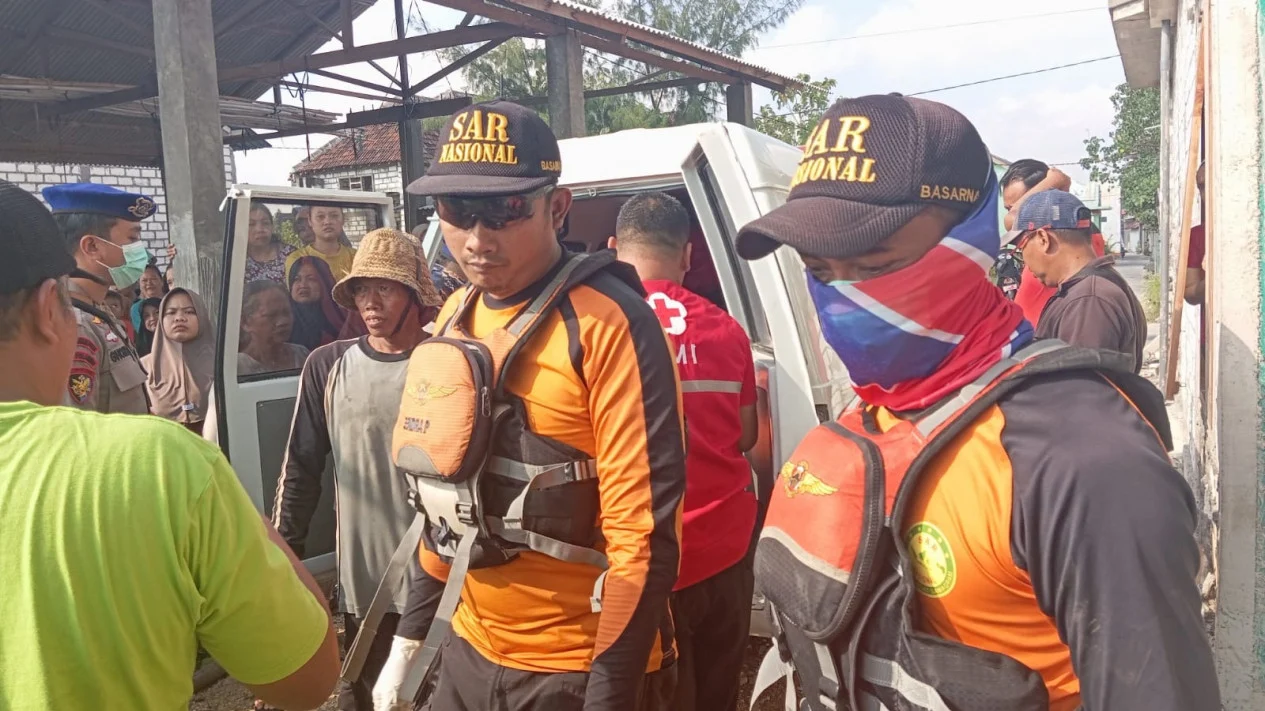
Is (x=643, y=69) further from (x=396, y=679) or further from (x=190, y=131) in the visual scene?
(x=396, y=679)

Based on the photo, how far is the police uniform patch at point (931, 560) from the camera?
45.1 inches

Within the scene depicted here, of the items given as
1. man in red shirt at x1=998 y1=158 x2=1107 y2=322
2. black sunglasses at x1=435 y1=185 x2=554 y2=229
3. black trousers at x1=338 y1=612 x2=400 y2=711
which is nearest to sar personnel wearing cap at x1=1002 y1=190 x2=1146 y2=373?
man in red shirt at x1=998 y1=158 x2=1107 y2=322

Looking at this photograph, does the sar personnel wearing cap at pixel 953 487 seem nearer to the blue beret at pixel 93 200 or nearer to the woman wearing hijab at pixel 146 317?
the blue beret at pixel 93 200

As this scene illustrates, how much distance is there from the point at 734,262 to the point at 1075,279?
154 centimetres

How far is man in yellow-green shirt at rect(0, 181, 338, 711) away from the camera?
1.17 m

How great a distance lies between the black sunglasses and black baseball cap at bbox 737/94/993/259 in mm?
824

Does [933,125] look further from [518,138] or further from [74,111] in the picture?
[74,111]

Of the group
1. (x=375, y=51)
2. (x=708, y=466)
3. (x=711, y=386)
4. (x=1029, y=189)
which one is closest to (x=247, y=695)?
(x=708, y=466)

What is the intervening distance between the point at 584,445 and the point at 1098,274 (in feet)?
9.26

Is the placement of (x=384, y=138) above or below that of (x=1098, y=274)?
above

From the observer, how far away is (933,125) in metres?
1.27

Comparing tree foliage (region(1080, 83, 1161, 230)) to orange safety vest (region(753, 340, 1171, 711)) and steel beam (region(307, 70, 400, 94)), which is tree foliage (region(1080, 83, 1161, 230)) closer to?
steel beam (region(307, 70, 400, 94))

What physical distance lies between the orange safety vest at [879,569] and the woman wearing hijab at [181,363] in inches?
169

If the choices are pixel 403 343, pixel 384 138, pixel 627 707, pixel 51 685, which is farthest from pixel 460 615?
pixel 384 138
